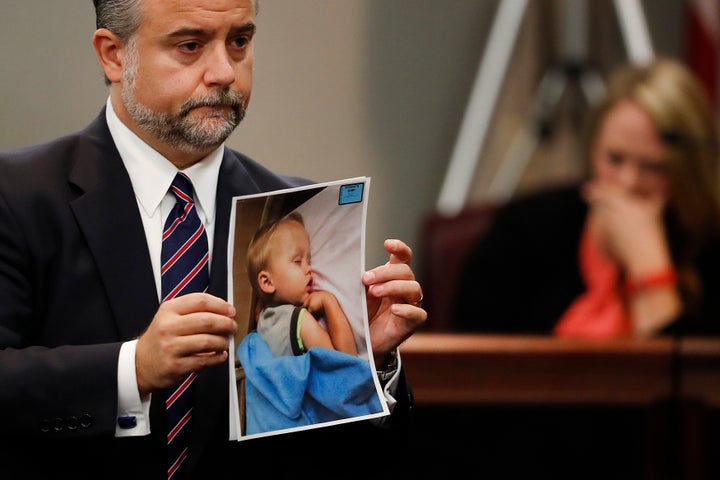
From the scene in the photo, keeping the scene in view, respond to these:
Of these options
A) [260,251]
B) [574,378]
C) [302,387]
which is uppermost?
[260,251]

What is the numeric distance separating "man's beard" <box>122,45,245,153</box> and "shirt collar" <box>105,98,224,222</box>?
0.03 metres

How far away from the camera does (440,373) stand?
1.79 m

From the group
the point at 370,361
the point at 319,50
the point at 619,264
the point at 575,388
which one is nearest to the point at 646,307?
the point at 619,264

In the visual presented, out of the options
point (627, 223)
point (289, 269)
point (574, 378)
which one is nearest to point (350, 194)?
point (289, 269)

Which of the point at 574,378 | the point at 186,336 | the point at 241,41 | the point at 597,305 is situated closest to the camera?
the point at 186,336

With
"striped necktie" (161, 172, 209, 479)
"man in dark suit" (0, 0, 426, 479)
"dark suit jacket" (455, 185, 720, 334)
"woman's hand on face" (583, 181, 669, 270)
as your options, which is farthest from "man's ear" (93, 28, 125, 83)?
"woman's hand on face" (583, 181, 669, 270)

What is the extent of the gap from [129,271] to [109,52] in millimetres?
194

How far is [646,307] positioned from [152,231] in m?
1.57

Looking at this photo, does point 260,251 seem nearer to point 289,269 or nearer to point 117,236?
point 289,269

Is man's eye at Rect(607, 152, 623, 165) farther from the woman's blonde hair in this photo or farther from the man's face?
the man's face

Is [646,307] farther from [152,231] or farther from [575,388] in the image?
[152,231]

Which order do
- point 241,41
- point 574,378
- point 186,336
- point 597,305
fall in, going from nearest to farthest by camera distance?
1. point 186,336
2. point 241,41
3. point 574,378
4. point 597,305

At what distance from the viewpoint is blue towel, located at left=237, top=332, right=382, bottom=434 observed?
39.5 inches

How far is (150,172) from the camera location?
42.6 inches
